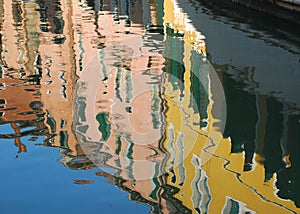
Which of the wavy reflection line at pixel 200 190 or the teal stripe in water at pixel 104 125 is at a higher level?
the wavy reflection line at pixel 200 190

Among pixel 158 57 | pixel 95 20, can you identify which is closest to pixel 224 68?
pixel 158 57

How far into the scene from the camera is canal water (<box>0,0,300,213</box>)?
420cm

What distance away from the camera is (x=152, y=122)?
19.7ft

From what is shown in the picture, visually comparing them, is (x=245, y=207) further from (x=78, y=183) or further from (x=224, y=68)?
(x=224, y=68)

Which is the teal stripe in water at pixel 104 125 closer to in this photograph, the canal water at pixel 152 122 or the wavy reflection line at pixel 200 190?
the canal water at pixel 152 122

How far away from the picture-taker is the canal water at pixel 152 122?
4.20 meters

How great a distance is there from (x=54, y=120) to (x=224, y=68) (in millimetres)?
2851

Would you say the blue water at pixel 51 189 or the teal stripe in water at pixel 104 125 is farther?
the teal stripe in water at pixel 104 125

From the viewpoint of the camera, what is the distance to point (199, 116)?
6152mm

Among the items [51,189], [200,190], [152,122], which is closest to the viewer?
[200,190]

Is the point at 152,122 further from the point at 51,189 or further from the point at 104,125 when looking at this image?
the point at 51,189

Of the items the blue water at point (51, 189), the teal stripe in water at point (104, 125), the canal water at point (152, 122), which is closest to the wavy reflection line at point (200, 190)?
the canal water at point (152, 122)

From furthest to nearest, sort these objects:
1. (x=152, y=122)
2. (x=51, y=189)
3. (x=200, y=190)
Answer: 1. (x=152, y=122)
2. (x=51, y=189)
3. (x=200, y=190)

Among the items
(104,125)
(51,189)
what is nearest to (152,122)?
(104,125)
